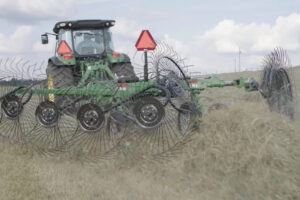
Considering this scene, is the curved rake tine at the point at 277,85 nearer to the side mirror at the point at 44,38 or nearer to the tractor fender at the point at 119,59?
the tractor fender at the point at 119,59

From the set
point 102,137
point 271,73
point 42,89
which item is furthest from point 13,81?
point 271,73

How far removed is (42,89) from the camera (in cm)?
566

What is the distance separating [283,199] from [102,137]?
8.05 feet

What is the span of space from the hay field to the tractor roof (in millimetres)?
3538

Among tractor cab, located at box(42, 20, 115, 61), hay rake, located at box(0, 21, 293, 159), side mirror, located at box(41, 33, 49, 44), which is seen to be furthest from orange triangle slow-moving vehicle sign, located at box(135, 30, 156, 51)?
side mirror, located at box(41, 33, 49, 44)

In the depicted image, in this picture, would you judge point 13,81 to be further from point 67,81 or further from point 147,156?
point 147,156

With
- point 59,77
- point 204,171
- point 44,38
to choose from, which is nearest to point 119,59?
point 59,77

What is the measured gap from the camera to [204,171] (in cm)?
418

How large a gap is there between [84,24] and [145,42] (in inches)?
131

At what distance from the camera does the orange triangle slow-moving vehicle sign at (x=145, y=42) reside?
512 cm

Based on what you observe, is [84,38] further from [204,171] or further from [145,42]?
[204,171]

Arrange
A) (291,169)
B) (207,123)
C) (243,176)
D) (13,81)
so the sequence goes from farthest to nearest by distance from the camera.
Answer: (13,81) < (207,123) < (243,176) < (291,169)

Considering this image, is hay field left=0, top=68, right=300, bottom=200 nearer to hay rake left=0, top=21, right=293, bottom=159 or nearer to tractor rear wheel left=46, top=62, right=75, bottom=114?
hay rake left=0, top=21, right=293, bottom=159

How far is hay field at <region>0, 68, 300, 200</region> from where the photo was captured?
3594 mm
